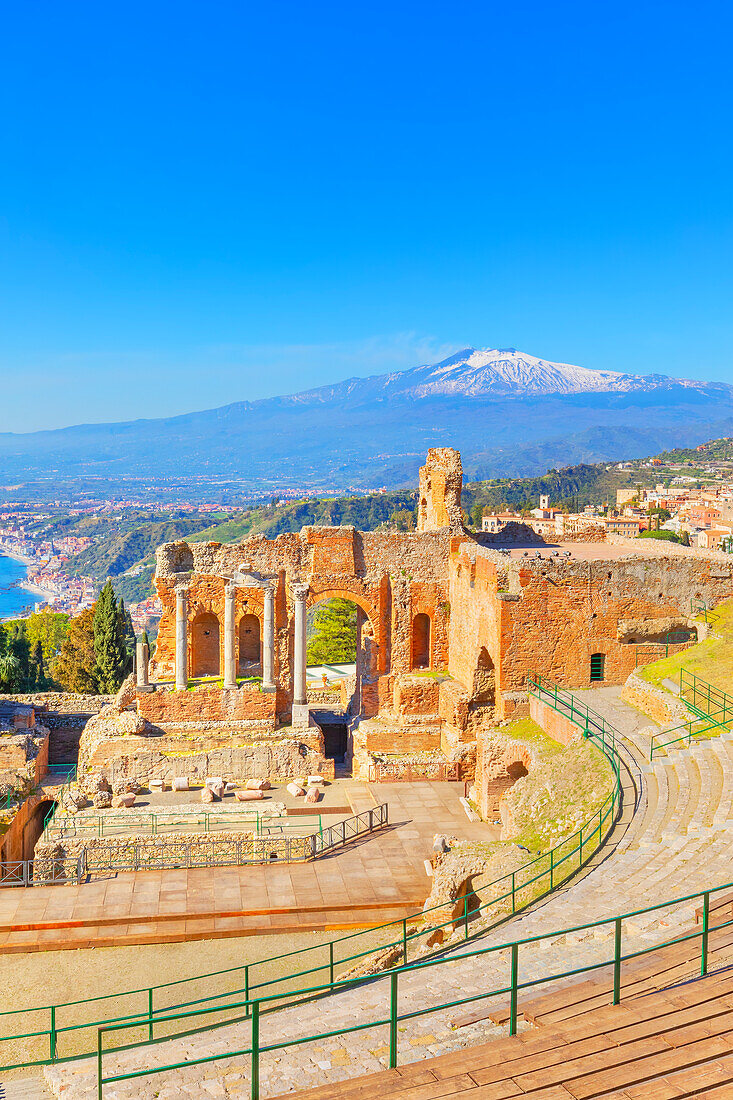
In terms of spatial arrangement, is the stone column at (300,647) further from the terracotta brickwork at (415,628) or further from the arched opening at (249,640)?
the arched opening at (249,640)

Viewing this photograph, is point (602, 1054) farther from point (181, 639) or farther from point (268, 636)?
point (181, 639)

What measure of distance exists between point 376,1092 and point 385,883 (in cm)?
1181

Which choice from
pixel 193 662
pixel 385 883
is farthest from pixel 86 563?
pixel 385 883

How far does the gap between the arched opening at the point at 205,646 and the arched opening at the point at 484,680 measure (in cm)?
995

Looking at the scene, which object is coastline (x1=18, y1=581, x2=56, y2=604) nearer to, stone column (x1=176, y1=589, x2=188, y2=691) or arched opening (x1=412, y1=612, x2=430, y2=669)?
stone column (x1=176, y1=589, x2=188, y2=691)

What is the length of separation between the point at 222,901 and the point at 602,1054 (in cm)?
1210

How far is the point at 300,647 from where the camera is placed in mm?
28688

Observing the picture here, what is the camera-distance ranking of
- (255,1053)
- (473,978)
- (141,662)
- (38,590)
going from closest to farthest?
(255,1053) → (473,978) → (141,662) → (38,590)

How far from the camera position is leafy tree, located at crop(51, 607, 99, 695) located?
43781mm

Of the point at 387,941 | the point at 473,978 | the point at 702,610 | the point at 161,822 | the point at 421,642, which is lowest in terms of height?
the point at 387,941

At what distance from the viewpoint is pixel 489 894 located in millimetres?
16125

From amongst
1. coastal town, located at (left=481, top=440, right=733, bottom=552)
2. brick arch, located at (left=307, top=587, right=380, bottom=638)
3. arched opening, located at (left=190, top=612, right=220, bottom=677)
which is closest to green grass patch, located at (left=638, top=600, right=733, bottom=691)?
brick arch, located at (left=307, top=587, right=380, bottom=638)

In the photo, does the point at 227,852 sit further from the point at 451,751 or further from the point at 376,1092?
the point at 376,1092

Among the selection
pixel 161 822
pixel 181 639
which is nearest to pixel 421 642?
pixel 181 639
